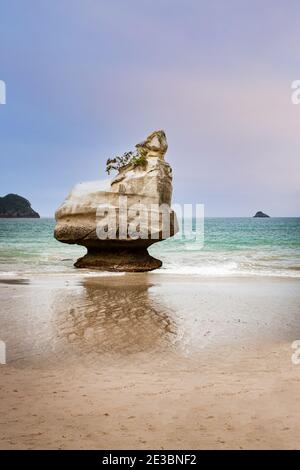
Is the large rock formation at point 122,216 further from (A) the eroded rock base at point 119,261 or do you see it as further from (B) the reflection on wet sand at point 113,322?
(B) the reflection on wet sand at point 113,322

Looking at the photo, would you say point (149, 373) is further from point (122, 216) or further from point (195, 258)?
point (195, 258)

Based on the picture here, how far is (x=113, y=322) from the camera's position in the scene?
862 cm

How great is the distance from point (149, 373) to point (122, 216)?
15110mm

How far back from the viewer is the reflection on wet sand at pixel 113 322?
700cm

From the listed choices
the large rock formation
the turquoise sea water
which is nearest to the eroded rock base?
the large rock formation

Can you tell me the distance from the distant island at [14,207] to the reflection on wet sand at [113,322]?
183 metres

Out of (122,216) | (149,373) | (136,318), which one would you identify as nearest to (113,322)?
(136,318)

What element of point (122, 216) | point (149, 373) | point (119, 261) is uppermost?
point (122, 216)

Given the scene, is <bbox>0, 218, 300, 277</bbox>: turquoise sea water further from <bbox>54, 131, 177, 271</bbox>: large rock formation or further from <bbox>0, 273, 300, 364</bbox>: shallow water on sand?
<bbox>0, 273, 300, 364</bbox>: shallow water on sand

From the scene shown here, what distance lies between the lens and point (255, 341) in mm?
7289

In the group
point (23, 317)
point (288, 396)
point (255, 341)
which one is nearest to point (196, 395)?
point (288, 396)

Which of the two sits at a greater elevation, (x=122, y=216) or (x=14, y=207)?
(x=14, y=207)

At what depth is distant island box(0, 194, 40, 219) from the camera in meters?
185

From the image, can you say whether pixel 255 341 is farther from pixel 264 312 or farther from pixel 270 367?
pixel 264 312
